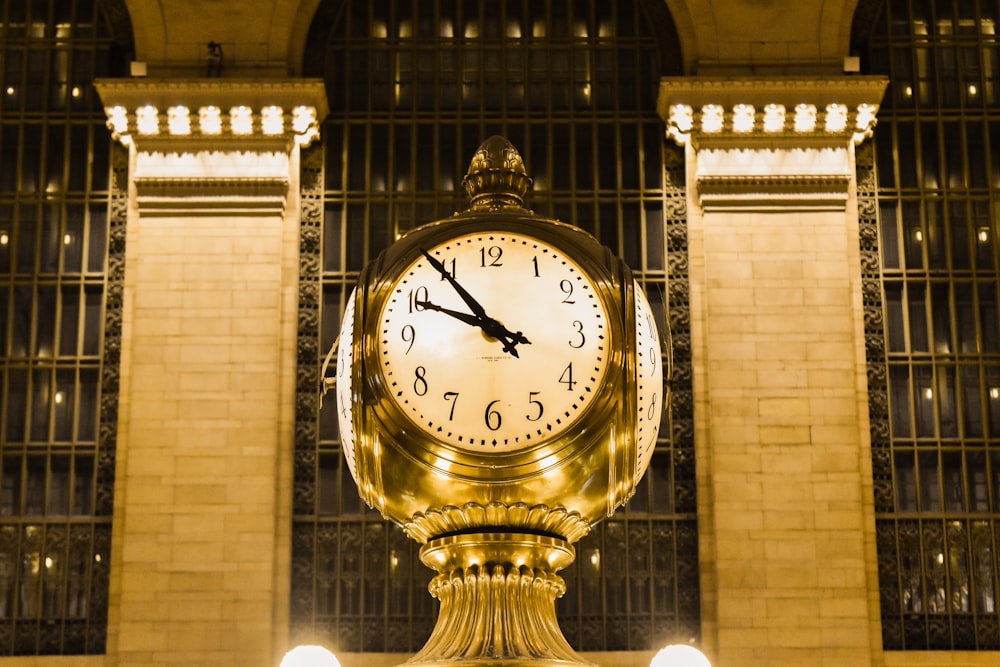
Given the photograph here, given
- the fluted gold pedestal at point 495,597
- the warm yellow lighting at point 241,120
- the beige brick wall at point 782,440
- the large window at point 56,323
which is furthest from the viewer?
A: the warm yellow lighting at point 241,120

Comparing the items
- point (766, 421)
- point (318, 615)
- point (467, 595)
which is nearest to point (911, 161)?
point (766, 421)

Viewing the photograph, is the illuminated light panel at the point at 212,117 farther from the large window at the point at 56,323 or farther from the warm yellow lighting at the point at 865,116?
the warm yellow lighting at the point at 865,116

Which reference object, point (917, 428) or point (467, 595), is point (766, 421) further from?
point (467, 595)

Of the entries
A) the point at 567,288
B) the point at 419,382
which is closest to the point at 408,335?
the point at 419,382

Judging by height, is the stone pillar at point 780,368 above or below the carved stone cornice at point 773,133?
below

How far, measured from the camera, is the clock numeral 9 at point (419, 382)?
5.84 feet

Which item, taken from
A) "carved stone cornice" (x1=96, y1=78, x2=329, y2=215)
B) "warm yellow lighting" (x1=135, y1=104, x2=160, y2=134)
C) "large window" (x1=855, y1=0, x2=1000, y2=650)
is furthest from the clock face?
"warm yellow lighting" (x1=135, y1=104, x2=160, y2=134)

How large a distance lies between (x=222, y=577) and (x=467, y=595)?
1525 cm

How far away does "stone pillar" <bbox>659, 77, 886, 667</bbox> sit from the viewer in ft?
54.4

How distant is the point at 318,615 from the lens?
16.9m

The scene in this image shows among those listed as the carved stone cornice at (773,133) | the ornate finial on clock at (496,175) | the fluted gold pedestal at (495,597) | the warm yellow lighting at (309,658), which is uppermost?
the carved stone cornice at (773,133)

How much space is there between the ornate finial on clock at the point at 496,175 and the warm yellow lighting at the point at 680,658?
20.6 inches

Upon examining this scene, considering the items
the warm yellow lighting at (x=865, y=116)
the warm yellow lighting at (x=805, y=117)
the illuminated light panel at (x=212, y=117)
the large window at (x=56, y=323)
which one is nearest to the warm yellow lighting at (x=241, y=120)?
the illuminated light panel at (x=212, y=117)

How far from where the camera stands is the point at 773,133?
57.9ft
